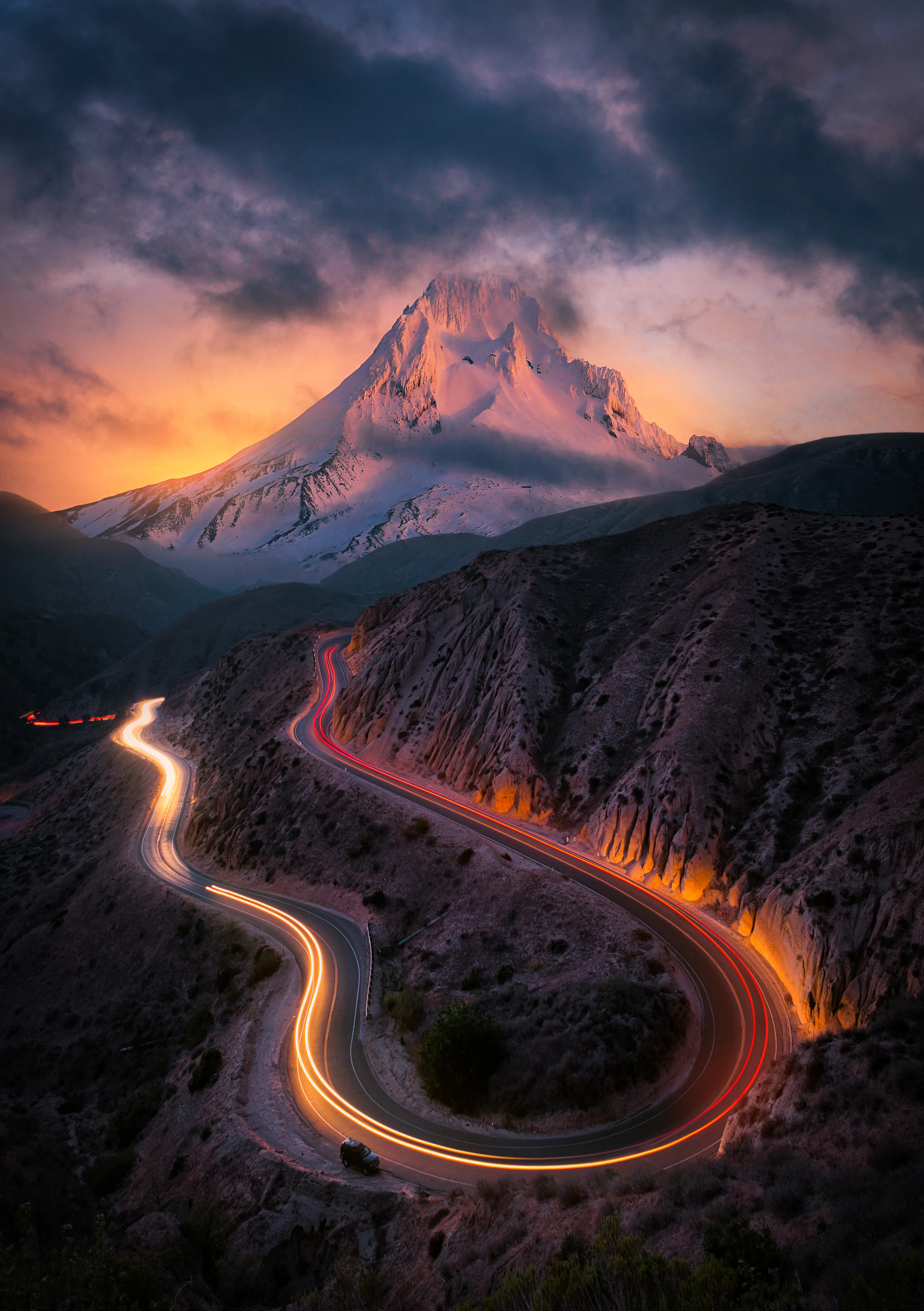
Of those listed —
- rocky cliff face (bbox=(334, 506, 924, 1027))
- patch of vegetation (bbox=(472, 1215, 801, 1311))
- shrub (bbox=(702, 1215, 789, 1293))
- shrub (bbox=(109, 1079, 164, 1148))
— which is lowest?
shrub (bbox=(109, 1079, 164, 1148))

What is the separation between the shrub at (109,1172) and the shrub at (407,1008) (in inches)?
590

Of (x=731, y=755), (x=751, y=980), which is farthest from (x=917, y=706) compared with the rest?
(x=751, y=980)

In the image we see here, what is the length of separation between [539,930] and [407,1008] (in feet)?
31.2

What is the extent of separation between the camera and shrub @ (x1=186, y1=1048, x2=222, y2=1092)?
37.3m

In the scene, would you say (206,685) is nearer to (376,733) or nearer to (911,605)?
(376,733)

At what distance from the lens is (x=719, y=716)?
52312 mm

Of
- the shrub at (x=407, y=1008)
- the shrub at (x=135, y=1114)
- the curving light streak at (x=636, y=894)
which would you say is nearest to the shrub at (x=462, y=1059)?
the shrub at (x=407, y=1008)

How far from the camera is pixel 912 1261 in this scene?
1185cm

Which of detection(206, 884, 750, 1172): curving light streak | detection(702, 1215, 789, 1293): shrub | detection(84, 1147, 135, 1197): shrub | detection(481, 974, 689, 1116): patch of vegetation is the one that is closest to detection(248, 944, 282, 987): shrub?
detection(206, 884, 750, 1172): curving light streak

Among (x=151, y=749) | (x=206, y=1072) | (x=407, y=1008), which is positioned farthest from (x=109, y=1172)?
(x=151, y=749)

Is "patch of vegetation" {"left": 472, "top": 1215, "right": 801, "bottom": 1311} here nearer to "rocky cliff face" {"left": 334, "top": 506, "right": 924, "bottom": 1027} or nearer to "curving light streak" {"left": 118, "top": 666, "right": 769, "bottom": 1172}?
"curving light streak" {"left": 118, "top": 666, "right": 769, "bottom": 1172}

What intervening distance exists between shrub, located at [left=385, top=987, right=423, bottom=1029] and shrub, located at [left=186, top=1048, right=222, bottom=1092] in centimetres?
1009

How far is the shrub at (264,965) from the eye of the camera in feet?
152

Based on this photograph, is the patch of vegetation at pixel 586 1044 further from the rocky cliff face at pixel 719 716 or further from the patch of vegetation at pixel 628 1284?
the patch of vegetation at pixel 628 1284
